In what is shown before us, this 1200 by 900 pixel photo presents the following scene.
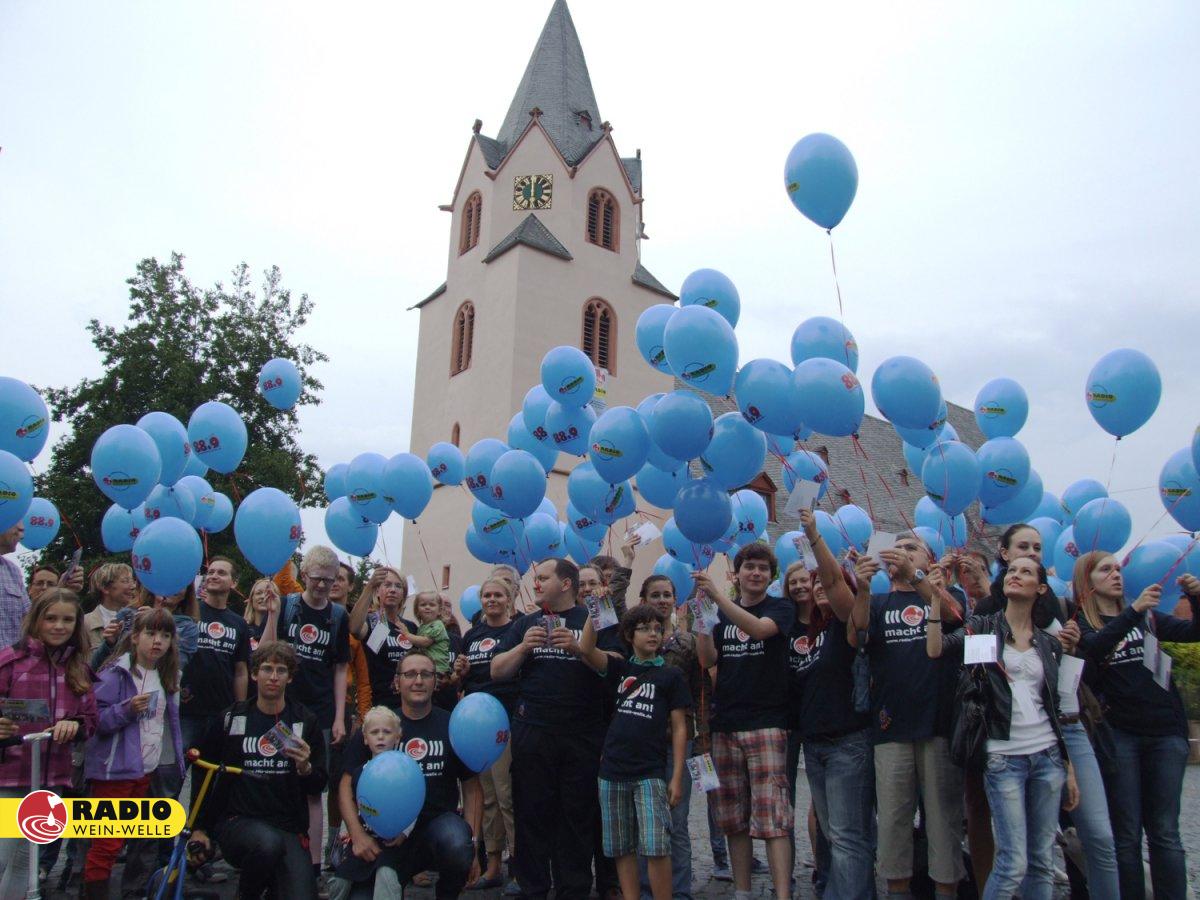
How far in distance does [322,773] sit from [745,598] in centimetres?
265

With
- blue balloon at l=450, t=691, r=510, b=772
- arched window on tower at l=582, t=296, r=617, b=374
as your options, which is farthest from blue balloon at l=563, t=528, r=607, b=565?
arched window on tower at l=582, t=296, r=617, b=374

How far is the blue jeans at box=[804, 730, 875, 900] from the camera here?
5.05 m

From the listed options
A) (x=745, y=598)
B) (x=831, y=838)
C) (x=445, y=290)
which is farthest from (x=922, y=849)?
(x=445, y=290)

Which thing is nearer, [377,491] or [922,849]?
[922,849]

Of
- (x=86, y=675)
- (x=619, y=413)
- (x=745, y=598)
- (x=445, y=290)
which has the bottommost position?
(x=86, y=675)

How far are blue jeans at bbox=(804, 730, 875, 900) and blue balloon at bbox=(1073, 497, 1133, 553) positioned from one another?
3.39 m

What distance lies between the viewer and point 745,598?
234 inches

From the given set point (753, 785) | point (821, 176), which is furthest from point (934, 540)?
point (753, 785)

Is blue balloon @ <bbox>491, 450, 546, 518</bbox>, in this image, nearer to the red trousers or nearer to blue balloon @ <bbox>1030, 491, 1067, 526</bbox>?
the red trousers

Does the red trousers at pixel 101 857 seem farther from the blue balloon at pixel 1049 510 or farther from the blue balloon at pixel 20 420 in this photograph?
the blue balloon at pixel 1049 510

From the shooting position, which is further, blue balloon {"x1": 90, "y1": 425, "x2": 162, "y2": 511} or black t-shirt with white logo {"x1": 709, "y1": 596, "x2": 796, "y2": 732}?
blue balloon {"x1": 90, "y1": 425, "x2": 162, "y2": 511}

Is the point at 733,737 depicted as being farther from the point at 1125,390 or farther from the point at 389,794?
the point at 1125,390

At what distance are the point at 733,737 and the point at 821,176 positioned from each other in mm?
3908

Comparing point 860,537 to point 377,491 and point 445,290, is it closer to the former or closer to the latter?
point 377,491
